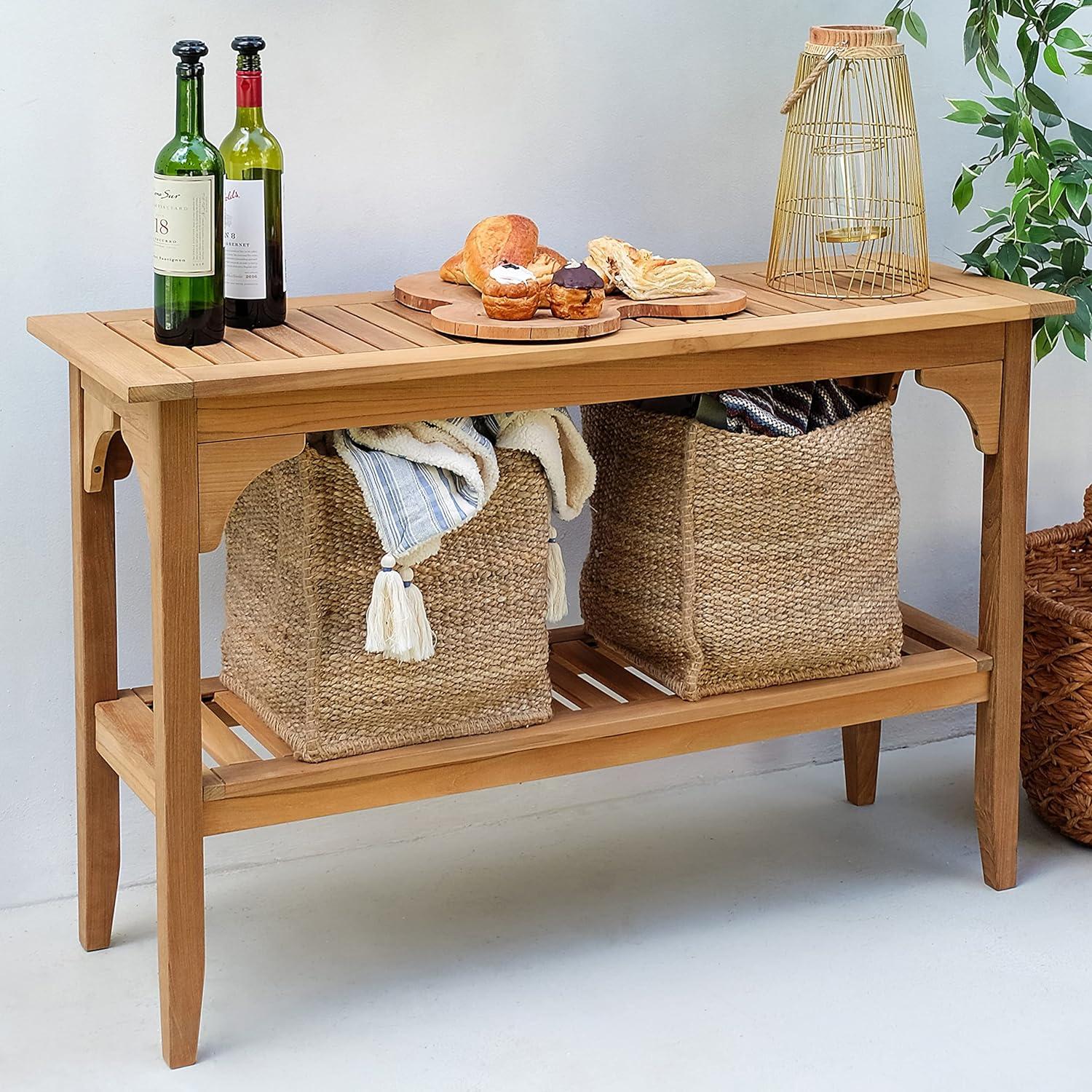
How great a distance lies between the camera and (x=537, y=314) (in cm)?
221

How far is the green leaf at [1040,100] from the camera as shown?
2.61 metres

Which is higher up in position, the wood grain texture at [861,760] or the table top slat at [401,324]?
the table top slat at [401,324]

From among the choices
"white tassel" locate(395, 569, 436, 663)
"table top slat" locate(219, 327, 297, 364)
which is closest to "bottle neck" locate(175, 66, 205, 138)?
"table top slat" locate(219, 327, 297, 364)

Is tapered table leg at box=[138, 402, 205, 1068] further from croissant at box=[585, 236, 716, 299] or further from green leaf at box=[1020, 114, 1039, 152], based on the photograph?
green leaf at box=[1020, 114, 1039, 152]

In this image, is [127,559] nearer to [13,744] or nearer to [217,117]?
[13,744]

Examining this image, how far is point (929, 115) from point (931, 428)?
1.98 feet

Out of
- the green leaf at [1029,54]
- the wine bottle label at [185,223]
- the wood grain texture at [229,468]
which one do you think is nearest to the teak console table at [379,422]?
the wood grain texture at [229,468]

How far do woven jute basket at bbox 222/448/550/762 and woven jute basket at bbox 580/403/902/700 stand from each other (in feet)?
0.73

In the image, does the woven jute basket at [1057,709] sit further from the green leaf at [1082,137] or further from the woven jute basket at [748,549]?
the green leaf at [1082,137]

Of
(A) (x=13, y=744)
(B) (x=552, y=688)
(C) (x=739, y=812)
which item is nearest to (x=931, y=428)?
(C) (x=739, y=812)

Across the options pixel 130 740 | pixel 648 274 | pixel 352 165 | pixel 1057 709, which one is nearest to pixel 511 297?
pixel 648 274

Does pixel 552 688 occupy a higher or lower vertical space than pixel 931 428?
lower

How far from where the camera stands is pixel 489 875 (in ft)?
9.01

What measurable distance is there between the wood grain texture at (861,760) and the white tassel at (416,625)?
1119 mm
